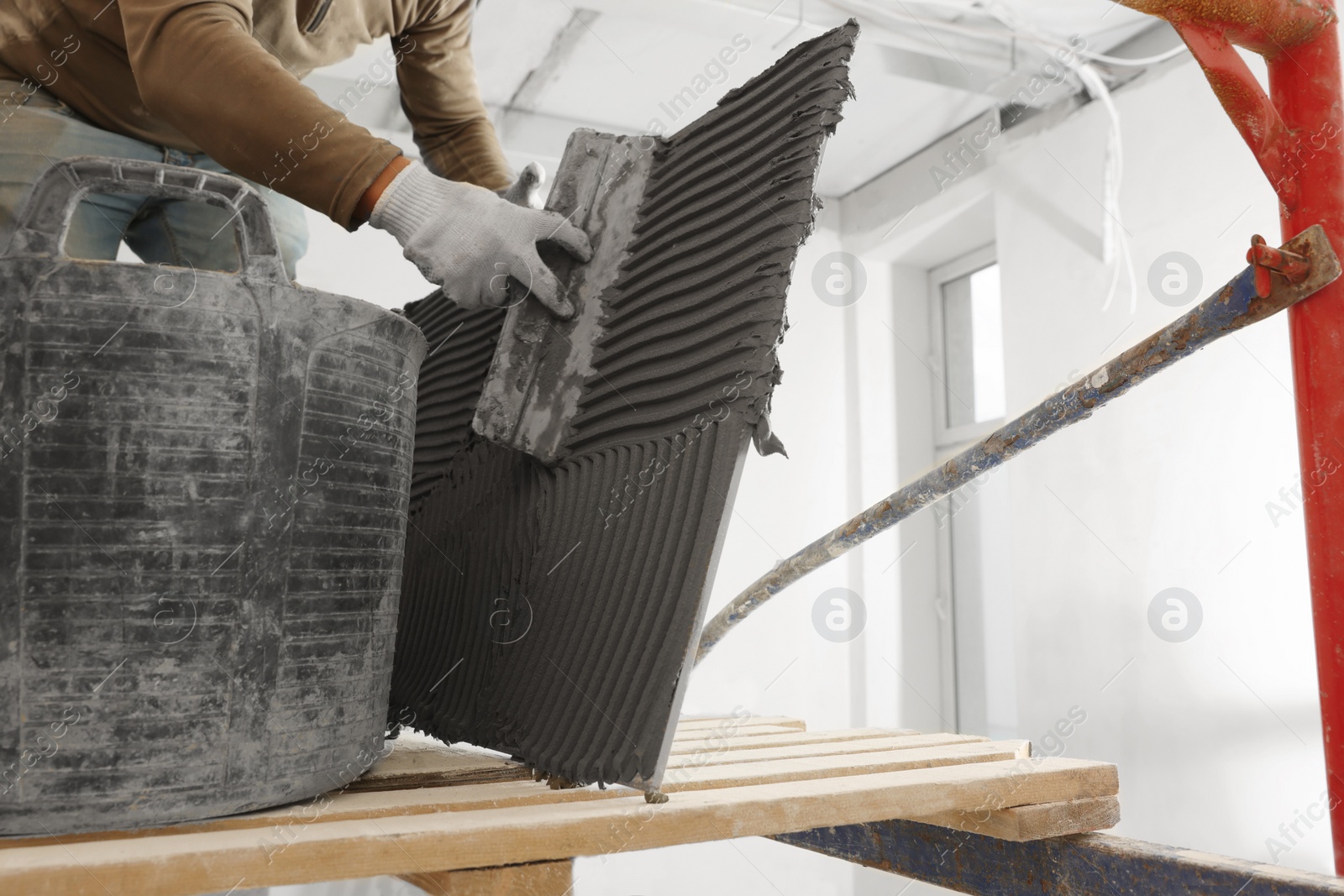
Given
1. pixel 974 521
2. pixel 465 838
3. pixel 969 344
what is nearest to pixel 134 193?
pixel 465 838

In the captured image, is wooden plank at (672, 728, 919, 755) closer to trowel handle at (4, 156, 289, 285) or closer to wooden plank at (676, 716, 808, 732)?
wooden plank at (676, 716, 808, 732)

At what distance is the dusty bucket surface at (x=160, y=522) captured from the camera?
0.76 metres

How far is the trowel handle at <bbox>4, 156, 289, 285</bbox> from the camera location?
79cm

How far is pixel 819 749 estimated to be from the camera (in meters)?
1.23

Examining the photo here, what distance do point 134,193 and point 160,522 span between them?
276 mm

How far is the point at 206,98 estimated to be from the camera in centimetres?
100

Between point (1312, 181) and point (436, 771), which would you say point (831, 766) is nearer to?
point (436, 771)

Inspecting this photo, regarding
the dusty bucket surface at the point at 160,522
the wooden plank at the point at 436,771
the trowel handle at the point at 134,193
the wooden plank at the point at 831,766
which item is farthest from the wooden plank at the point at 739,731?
the trowel handle at the point at 134,193

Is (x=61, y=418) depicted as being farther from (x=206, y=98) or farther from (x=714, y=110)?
(x=714, y=110)

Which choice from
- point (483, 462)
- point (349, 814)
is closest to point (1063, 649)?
point (483, 462)

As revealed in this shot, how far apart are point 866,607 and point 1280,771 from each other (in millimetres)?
1870

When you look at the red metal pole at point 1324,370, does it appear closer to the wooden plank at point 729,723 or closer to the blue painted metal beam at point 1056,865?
the blue painted metal beam at point 1056,865

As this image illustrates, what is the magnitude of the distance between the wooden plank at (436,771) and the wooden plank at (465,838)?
6cm

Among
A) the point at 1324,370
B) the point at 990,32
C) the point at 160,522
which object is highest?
the point at 990,32
